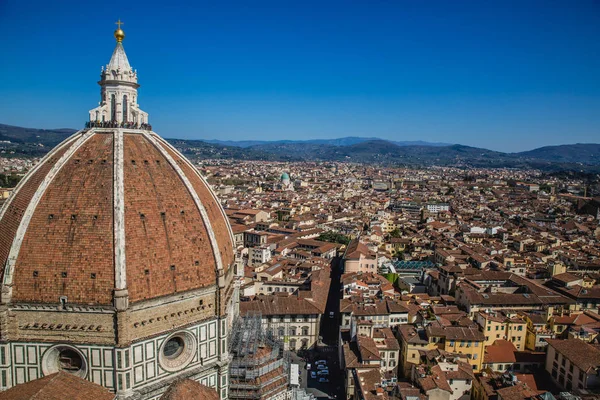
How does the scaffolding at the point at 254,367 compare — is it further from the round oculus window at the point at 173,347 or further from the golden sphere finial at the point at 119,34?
the golden sphere finial at the point at 119,34

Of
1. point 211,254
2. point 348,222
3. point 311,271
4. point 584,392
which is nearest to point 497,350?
point 584,392

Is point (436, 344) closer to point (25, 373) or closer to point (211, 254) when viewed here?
point (211, 254)

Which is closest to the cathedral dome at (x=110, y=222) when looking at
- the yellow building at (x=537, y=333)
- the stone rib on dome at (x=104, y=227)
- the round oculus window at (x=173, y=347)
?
the stone rib on dome at (x=104, y=227)

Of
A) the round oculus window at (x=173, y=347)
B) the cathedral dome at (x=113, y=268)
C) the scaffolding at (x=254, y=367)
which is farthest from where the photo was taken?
the scaffolding at (x=254, y=367)

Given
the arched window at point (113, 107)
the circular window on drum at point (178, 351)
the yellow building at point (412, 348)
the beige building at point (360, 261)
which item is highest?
the arched window at point (113, 107)

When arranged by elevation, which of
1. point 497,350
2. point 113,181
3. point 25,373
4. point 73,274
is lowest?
point 497,350

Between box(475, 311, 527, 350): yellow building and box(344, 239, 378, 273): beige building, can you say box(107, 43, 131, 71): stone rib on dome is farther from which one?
box(344, 239, 378, 273): beige building

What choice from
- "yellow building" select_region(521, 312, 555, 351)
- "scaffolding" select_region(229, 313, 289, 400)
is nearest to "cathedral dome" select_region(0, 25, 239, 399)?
"scaffolding" select_region(229, 313, 289, 400)
